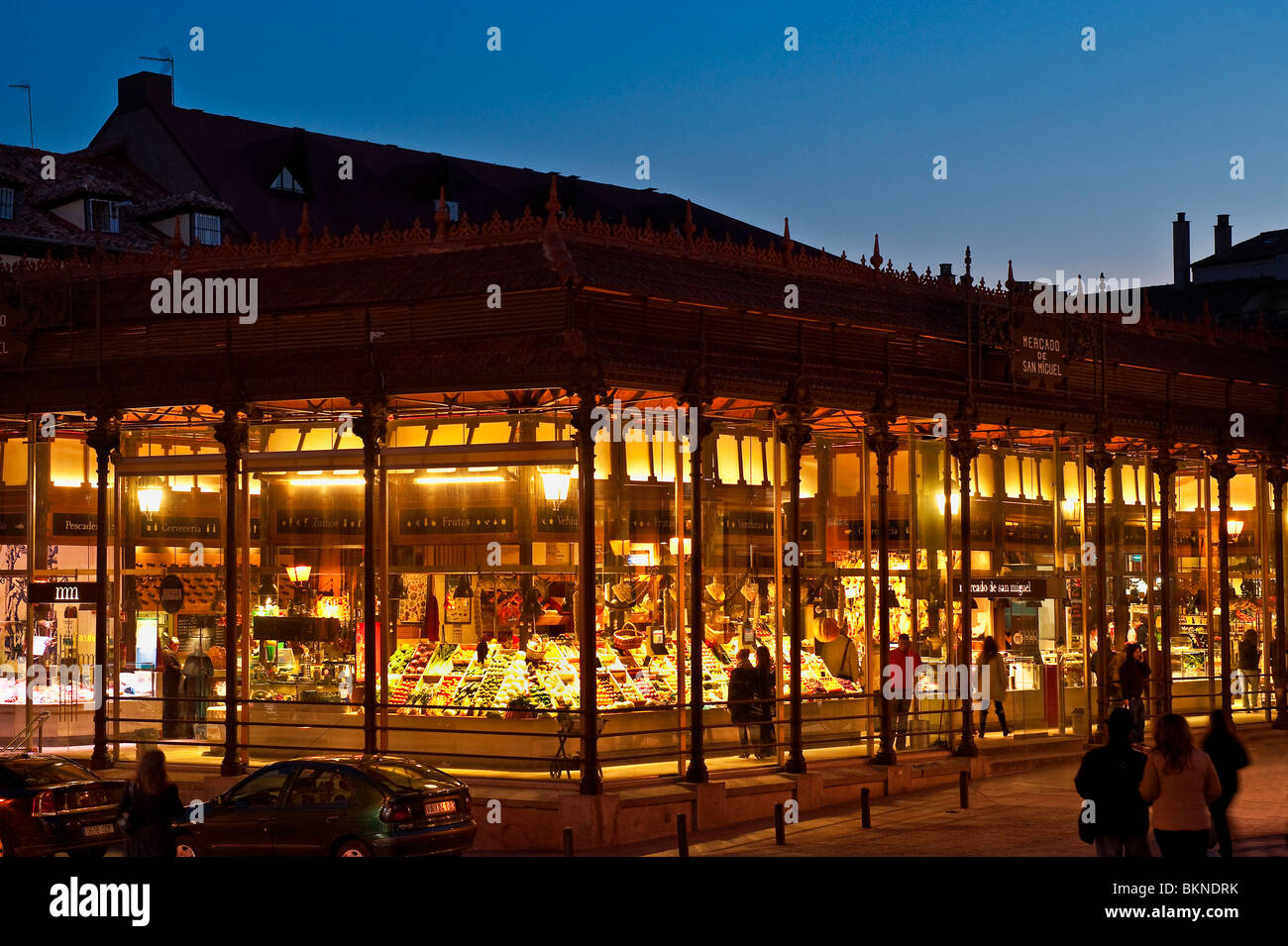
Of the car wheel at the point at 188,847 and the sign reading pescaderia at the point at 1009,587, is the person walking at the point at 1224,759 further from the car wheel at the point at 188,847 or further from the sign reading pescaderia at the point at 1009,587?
the car wheel at the point at 188,847

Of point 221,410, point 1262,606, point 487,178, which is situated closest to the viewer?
point 221,410

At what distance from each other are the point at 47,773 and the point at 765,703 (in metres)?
9.91

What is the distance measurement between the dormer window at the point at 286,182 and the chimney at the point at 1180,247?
38.0 metres

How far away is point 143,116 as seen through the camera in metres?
53.2

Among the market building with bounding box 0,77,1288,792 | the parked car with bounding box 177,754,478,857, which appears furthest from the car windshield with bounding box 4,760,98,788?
the market building with bounding box 0,77,1288,792

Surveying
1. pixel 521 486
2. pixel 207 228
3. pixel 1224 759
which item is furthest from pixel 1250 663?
pixel 207 228

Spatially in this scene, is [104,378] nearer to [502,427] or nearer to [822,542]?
[502,427]

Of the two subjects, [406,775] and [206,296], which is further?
[206,296]

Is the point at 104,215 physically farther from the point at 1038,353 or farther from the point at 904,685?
the point at 904,685

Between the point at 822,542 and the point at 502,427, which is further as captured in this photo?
the point at 822,542

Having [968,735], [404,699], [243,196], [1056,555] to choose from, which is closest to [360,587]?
[404,699]

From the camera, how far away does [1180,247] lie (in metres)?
72.2

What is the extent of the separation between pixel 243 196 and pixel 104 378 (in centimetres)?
2953

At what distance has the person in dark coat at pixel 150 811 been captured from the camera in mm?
14414
